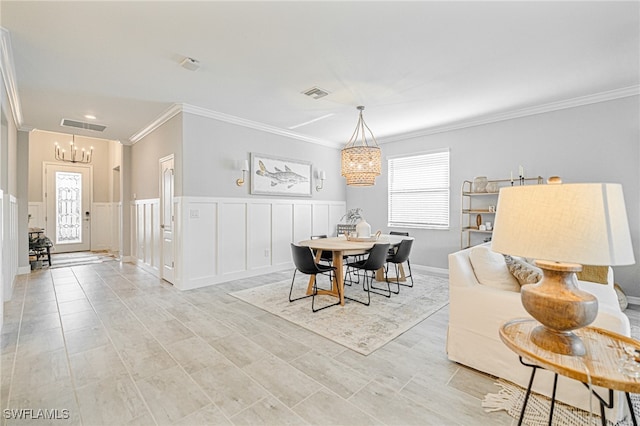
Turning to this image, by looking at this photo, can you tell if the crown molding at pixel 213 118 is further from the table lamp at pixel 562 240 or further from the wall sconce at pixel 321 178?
the table lamp at pixel 562 240

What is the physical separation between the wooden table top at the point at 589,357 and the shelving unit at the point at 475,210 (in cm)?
335

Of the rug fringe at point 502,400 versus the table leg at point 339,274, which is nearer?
the rug fringe at point 502,400

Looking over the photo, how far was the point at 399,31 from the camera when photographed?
2.46 m

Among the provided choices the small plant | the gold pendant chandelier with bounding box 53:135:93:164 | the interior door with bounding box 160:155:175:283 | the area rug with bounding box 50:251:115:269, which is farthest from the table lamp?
the gold pendant chandelier with bounding box 53:135:93:164

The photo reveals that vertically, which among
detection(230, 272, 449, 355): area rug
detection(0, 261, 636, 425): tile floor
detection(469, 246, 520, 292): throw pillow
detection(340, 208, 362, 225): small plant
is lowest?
detection(0, 261, 636, 425): tile floor

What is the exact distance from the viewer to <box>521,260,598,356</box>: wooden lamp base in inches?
47.4

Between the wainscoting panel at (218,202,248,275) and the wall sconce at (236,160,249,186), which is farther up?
the wall sconce at (236,160,249,186)

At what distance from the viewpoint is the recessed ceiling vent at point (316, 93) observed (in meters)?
3.66

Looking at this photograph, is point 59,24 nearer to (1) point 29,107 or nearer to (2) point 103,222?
(1) point 29,107

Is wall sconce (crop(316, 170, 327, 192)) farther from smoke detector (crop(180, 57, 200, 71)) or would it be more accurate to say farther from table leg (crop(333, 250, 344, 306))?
smoke detector (crop(180, 57, 200, 71))

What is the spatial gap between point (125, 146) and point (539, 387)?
7.61 meters

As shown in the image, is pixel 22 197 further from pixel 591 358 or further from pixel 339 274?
pixel 591 358

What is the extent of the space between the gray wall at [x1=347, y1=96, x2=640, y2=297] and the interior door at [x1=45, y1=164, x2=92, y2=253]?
8355mm

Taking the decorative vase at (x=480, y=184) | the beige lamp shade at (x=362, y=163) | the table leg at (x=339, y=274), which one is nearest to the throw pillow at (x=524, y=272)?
the table leg at (x=339, y=274)
